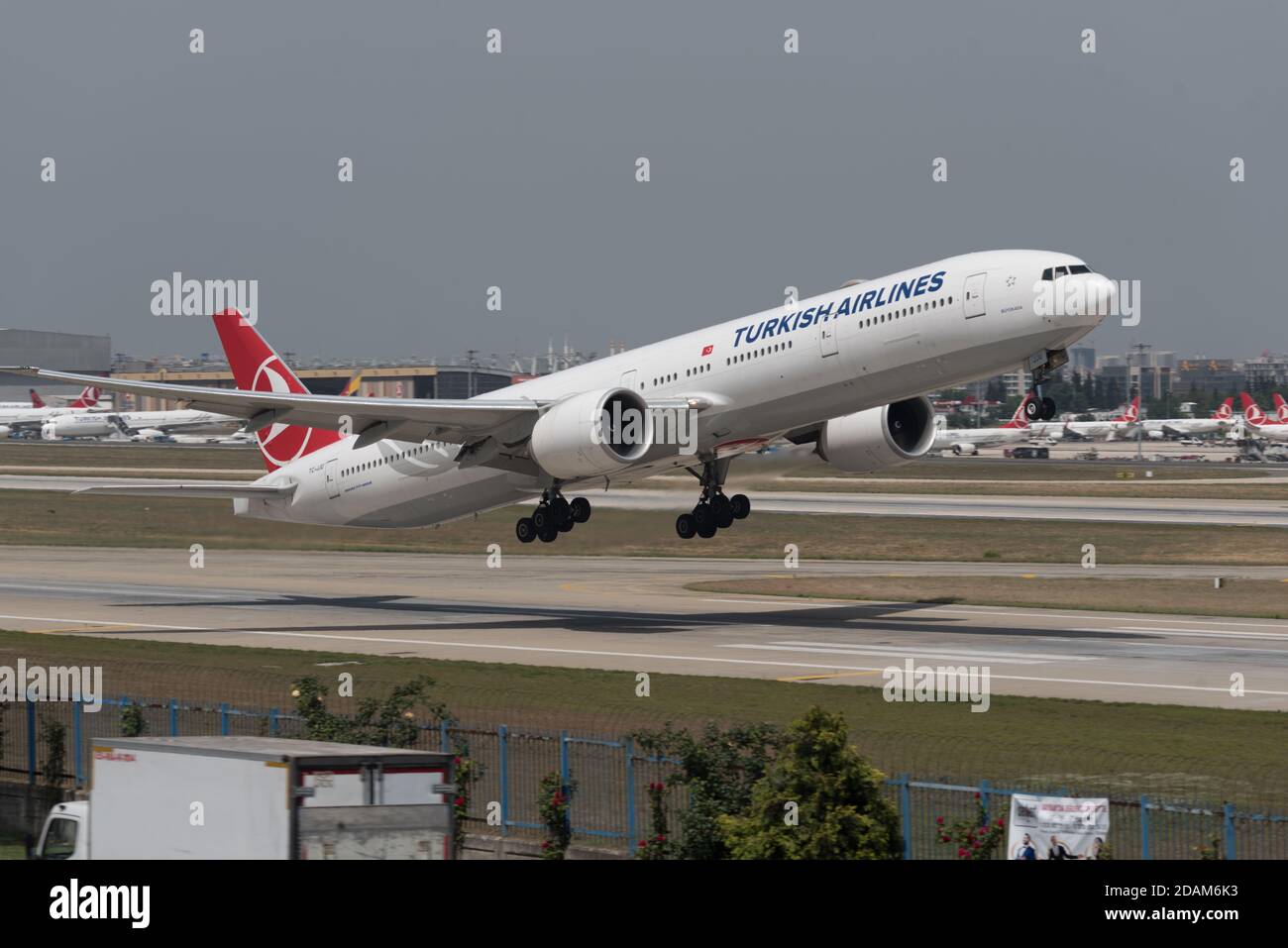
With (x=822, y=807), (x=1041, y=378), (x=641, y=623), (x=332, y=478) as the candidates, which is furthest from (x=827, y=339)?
(x=822, y=807)

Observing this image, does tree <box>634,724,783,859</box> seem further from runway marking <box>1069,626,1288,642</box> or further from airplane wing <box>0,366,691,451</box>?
runway marking <box>1069,626,1288,642</box>

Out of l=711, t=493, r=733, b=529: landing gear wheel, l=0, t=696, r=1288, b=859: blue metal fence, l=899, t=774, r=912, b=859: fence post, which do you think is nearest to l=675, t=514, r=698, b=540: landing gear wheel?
l=711, t=493, r=733, b=529: landing gear wheel

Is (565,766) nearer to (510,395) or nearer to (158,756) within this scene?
(158,756)

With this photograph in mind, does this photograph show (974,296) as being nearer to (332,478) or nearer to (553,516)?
(553,516)

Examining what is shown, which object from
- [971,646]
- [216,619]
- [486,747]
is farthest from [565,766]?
[216,619]

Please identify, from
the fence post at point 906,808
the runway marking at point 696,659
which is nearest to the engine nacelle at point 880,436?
the runway marking at point 696,659
